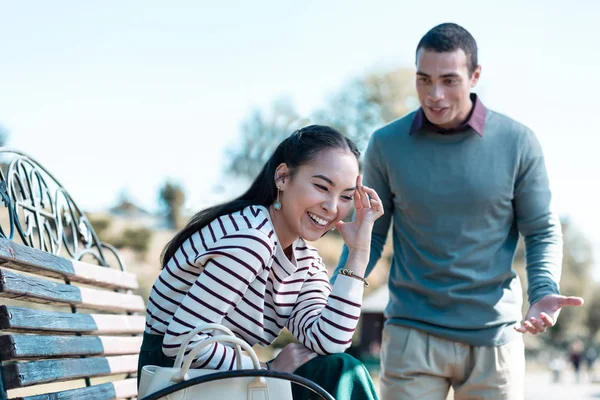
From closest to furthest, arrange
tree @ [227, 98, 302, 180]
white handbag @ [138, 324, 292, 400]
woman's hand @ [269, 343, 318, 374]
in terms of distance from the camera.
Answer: white handbag @ [138, 324, 292, 400] < woman's hand @ [269, 343, 318, 374] < tree @ [227, 98, 302, 180]

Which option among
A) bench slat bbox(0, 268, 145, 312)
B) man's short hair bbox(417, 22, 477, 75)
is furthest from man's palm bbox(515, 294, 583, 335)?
Answer: bench slat bbox(0, 268, 145, 312)

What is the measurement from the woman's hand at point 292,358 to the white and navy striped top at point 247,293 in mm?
33

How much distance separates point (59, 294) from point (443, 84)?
170 centimetres

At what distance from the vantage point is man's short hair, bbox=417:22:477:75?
11.2 feet

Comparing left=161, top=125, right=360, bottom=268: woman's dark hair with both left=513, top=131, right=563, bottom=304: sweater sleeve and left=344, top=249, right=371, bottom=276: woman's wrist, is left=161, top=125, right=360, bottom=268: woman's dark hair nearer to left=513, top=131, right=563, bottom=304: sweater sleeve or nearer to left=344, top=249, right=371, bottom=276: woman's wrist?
left=344, top=249, right=371, bottom=276: woman's wrist

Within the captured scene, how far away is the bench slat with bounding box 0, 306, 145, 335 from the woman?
0.35 meters

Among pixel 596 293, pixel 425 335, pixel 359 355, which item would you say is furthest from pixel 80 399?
pixel 596 293

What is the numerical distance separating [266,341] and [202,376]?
2.60 feet

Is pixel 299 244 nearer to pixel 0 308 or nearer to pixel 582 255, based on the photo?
pixel 0 308

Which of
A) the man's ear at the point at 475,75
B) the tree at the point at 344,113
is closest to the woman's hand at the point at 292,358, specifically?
the man's ear at the point at 475,75

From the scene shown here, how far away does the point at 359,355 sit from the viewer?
850 inches

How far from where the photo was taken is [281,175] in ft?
9.43

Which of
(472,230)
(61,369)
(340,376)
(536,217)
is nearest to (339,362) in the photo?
(340,376)

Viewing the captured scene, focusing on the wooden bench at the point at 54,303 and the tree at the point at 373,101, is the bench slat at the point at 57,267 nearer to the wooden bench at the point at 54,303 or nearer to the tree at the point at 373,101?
the wooden bench at the point at 54,303
